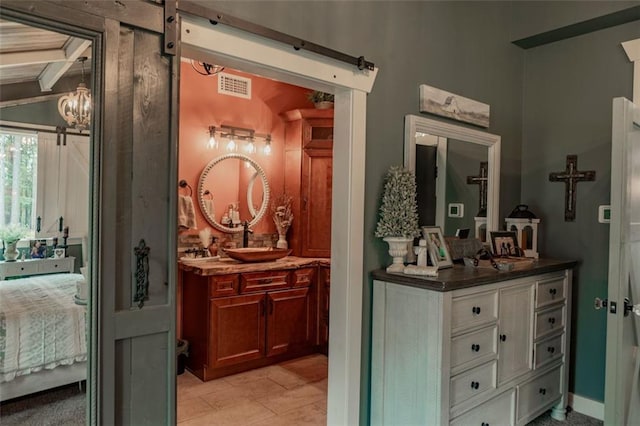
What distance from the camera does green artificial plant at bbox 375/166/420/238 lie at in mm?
2393

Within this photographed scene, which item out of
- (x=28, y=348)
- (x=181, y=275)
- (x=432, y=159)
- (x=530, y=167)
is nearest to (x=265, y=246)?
(x=181, y=275)

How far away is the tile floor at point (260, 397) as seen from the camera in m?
2.90

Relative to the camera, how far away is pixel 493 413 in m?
2.49

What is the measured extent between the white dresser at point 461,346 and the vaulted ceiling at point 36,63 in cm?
164

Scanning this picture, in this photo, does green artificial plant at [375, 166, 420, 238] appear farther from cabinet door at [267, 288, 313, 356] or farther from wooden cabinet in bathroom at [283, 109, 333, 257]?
wooden cabinet in bathroom at [283, 109, 333, 257]

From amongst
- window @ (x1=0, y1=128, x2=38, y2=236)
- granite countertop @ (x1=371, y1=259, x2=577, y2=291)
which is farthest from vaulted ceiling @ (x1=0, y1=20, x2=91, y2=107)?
granite countertop @ (x1=371, y1=259, x2=577, y2=291)

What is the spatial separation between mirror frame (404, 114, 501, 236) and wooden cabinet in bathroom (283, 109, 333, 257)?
4.58 ft

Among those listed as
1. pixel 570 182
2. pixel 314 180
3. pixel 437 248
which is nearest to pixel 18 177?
pixel 437 248

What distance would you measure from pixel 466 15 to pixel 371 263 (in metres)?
1.77

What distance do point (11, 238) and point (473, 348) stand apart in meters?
2.04

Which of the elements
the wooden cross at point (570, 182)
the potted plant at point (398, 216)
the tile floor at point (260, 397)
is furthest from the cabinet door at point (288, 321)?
the wooden cross at point (570, 182)

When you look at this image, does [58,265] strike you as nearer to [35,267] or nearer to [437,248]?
[35,267]

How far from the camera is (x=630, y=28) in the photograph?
302 cm

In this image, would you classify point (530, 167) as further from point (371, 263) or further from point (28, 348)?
point (28, 348)
